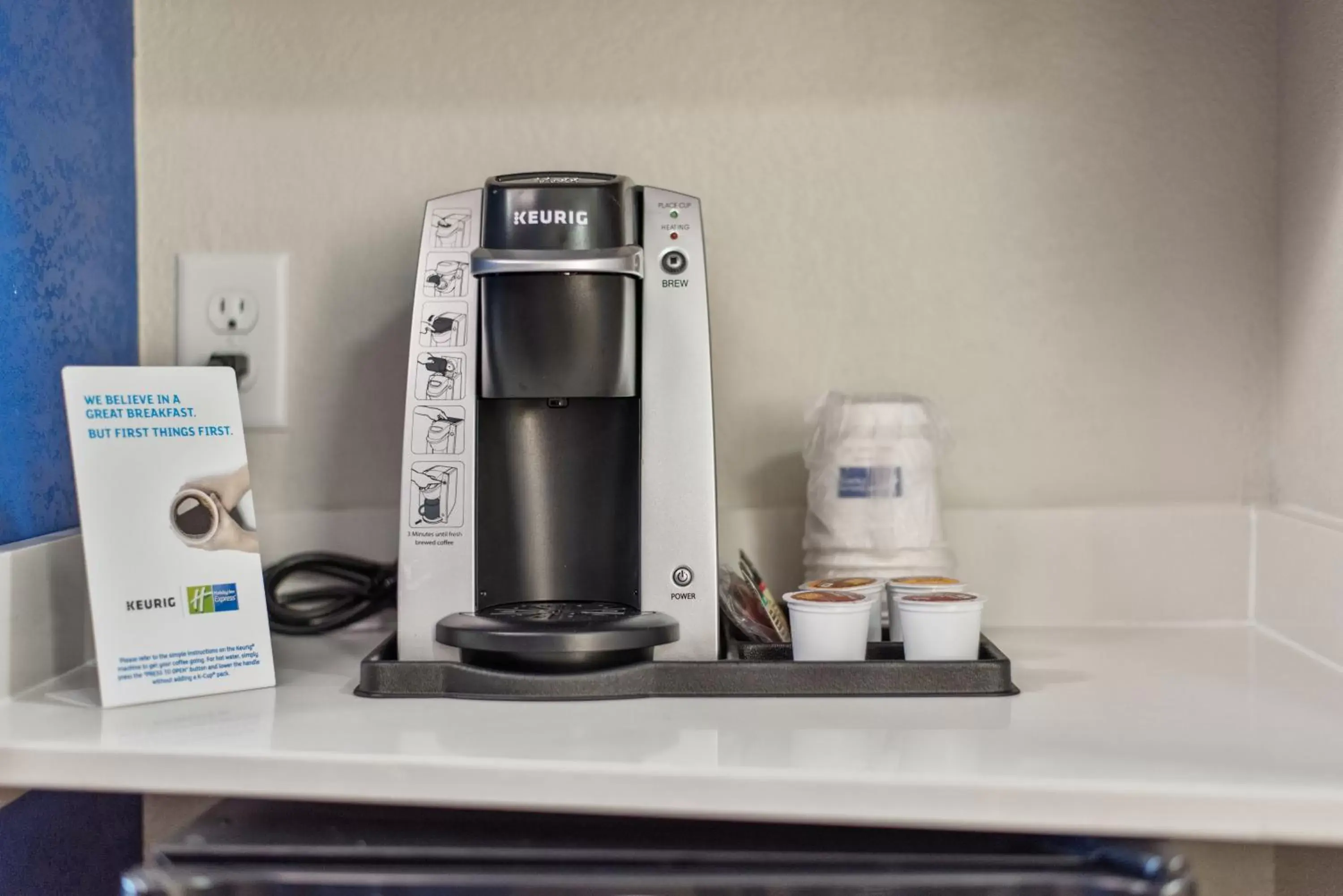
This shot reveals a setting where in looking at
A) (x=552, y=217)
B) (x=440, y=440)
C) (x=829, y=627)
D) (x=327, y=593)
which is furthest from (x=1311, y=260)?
(x=327, y=593)

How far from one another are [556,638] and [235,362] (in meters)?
0.55

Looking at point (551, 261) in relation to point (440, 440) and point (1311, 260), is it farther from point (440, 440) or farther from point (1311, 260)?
point (1311, 260)

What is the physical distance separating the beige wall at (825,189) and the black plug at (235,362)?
5 centimetres

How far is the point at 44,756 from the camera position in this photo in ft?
2.33

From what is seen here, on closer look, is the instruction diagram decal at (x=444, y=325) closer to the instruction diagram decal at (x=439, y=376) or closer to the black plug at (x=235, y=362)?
the instruction diagram decal at (x=439, y=376)

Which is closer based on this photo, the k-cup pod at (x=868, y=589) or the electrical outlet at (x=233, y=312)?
the k-cup pod at (x=868, y=589)

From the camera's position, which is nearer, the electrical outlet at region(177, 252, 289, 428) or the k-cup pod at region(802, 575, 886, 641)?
the k-cup pod at region(802, 575, 886, 641)

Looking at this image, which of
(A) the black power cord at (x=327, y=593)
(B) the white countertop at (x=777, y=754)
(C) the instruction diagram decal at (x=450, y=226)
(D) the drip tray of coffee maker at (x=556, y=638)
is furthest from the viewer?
(A) the black power cord at (x=327, y=593)

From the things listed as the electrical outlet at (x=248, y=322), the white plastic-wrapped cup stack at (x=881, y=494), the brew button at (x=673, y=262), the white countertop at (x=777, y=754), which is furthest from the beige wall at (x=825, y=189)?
the white countertop at (x=777, y=754)

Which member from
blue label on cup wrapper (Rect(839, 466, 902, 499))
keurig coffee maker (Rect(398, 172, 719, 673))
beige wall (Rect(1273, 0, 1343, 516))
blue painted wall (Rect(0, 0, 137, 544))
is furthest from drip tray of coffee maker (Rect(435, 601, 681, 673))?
beige wall (Rect(1273, 0, 1343, 516))

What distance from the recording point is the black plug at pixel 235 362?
1.15m

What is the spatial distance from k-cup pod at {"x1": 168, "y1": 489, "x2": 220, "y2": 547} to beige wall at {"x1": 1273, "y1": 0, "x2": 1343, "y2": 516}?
95 centimetres

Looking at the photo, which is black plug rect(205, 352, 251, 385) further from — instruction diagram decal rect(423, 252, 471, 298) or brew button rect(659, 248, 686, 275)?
brew button rect(659, 248, 686, 275)

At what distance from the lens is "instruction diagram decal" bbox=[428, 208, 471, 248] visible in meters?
0.91
